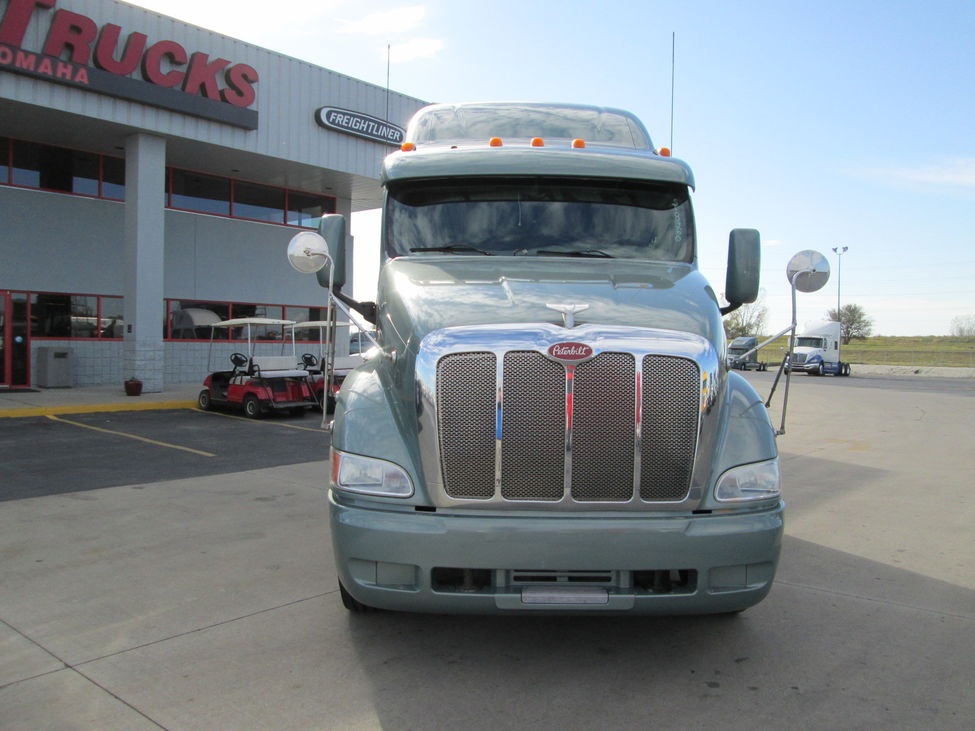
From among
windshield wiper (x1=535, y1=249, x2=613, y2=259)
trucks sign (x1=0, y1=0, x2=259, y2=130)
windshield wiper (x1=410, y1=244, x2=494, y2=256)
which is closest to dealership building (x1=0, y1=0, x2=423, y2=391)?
trucks sign (x1=0, y1=0, x2=259, y2=130)

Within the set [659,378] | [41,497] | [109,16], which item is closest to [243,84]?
[109,16]

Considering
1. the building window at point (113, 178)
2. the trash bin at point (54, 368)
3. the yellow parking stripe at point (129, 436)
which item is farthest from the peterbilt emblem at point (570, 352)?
the building window at point (113, 178)

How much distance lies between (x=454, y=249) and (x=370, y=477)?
182 centimetres

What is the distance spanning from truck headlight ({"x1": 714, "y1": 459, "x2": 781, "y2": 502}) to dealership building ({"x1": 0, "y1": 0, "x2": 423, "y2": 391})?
15650 millimetres

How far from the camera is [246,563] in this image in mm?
5363

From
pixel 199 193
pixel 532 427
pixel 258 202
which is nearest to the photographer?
pixel 532 427

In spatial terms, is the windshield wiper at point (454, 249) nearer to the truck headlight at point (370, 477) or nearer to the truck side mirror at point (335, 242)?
the truck side mirror at point (335, 242)

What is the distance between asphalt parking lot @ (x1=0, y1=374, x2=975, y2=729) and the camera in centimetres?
334

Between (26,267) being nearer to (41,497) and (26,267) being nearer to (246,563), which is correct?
(41,497)

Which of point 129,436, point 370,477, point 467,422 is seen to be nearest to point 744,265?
point 467,422

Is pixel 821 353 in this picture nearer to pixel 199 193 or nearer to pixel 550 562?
pixel 199 193

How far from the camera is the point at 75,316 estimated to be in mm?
18109

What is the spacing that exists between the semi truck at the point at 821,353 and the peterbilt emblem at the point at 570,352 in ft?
139

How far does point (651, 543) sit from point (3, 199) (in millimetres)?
18150
